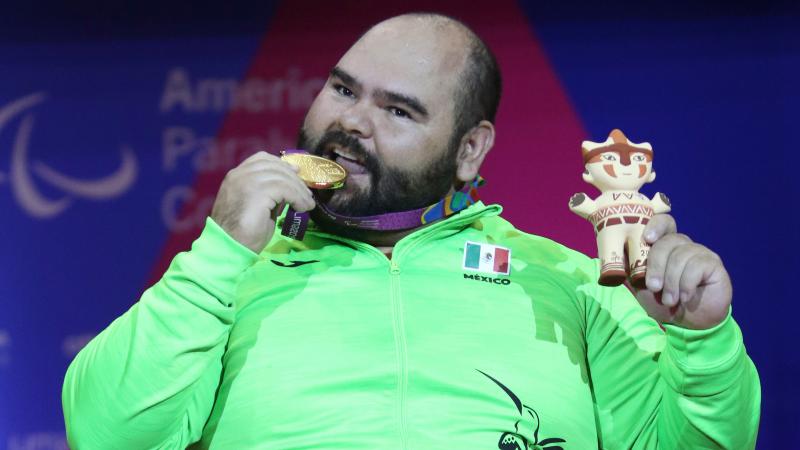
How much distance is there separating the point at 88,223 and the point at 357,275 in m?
1.12

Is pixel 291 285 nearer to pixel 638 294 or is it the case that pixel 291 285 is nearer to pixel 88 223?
pixel 638 294

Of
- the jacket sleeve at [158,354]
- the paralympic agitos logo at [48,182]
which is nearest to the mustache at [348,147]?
the jacket sleeve at [158,354]

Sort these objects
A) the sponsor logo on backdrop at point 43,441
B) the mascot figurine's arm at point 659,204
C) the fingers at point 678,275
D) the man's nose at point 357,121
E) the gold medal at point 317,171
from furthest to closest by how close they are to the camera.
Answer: the sponsor logo on backdrop at point 43,441 < the man's nose at point 357,121 < the gold medal at point 317,171 < the mascot figurine's arm at point 659,204 < the fingers at point 678,275

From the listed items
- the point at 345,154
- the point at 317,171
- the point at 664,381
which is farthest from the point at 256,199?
the point at 664,381

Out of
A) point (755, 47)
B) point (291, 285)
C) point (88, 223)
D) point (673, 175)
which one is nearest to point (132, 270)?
point (88, 223)

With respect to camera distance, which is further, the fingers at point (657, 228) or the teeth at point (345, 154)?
the teeth at point (345, 154)

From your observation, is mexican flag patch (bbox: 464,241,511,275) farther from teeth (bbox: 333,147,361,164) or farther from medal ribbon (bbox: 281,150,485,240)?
teeth (bbox: 333,147,361,164)

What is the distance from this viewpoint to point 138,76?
284 cm

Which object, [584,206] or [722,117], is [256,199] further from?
[722,117]

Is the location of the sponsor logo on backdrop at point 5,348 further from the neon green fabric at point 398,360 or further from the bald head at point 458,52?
the bald head at point 458,52

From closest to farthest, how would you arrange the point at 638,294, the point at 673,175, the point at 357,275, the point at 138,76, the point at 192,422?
the point at 638,294 → the point at 192,422 → the point at 357,275 → the point at 673,175 → the point at 138,76

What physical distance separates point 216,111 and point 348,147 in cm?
95

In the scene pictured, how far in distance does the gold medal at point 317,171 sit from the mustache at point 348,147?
8 cm

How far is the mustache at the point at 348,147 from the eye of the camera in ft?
6.38
